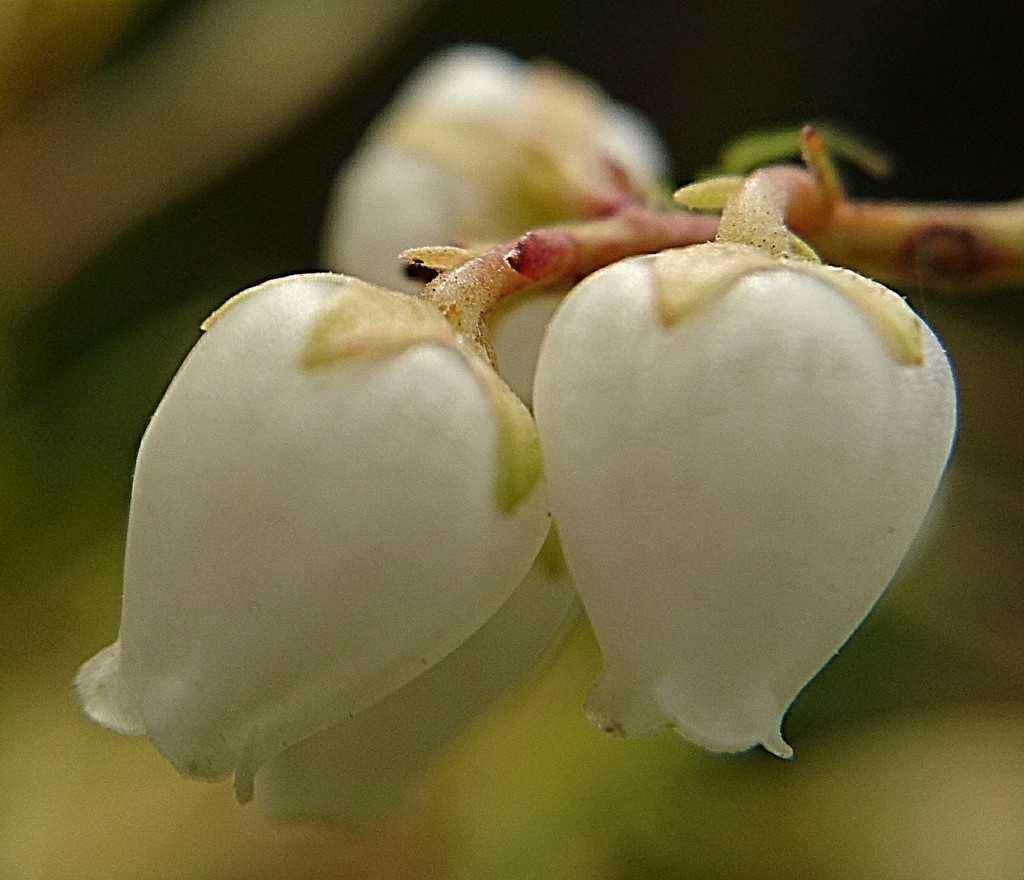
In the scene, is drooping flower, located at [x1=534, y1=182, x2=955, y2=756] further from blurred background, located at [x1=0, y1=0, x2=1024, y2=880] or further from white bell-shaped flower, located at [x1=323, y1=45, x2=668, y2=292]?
white bell-shaped flower, located at [x1=323, y1=45, x2=668, y2=292]

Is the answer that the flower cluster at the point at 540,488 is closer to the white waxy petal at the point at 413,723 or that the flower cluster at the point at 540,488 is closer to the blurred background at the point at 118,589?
the white waxy petal at the point at 413,723

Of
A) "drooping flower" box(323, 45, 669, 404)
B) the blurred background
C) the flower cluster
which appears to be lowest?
the blurred background

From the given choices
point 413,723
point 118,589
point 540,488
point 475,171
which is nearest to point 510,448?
point 540,488

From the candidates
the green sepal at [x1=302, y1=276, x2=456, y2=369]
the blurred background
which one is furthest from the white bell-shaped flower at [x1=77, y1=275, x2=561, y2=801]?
→ the blurred background

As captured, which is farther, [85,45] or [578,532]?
[85,45]

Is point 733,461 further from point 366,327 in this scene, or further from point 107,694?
point 107,694

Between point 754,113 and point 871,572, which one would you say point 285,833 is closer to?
point 871,572

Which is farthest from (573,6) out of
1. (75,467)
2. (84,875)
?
(84,875)
